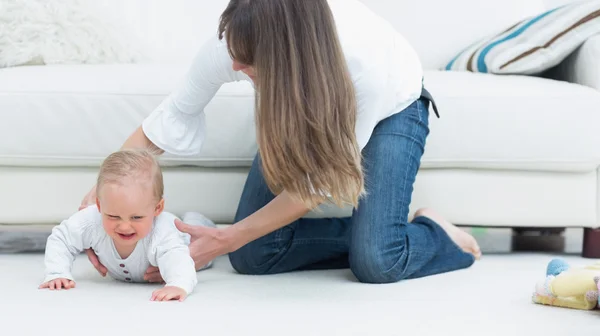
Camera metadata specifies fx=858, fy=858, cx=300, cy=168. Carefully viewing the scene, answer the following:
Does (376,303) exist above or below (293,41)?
below

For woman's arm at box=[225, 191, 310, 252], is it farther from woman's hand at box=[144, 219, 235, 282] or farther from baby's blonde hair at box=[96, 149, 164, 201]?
baby's blonde hair at box=[96, 149, 164, 201]

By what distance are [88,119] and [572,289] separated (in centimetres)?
109

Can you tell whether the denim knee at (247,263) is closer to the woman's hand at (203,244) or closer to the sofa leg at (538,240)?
the woman's hand at (203,244)

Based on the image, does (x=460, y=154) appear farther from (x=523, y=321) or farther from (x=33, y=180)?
(x=33, y=180)

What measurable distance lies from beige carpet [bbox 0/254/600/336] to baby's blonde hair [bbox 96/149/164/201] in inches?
8.3

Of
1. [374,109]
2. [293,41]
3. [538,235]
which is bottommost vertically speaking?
[538,235]

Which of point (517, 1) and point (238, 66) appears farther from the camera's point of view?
point (517, 1)

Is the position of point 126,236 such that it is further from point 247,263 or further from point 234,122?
point 234,122

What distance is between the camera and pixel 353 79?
1.55 metres

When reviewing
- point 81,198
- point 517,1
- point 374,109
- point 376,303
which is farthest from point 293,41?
point 517,1

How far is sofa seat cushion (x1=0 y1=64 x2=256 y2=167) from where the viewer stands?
192cm

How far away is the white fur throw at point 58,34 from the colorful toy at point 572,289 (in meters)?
1.34

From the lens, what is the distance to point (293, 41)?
143 centimetres

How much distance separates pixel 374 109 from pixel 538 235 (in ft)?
3.40
